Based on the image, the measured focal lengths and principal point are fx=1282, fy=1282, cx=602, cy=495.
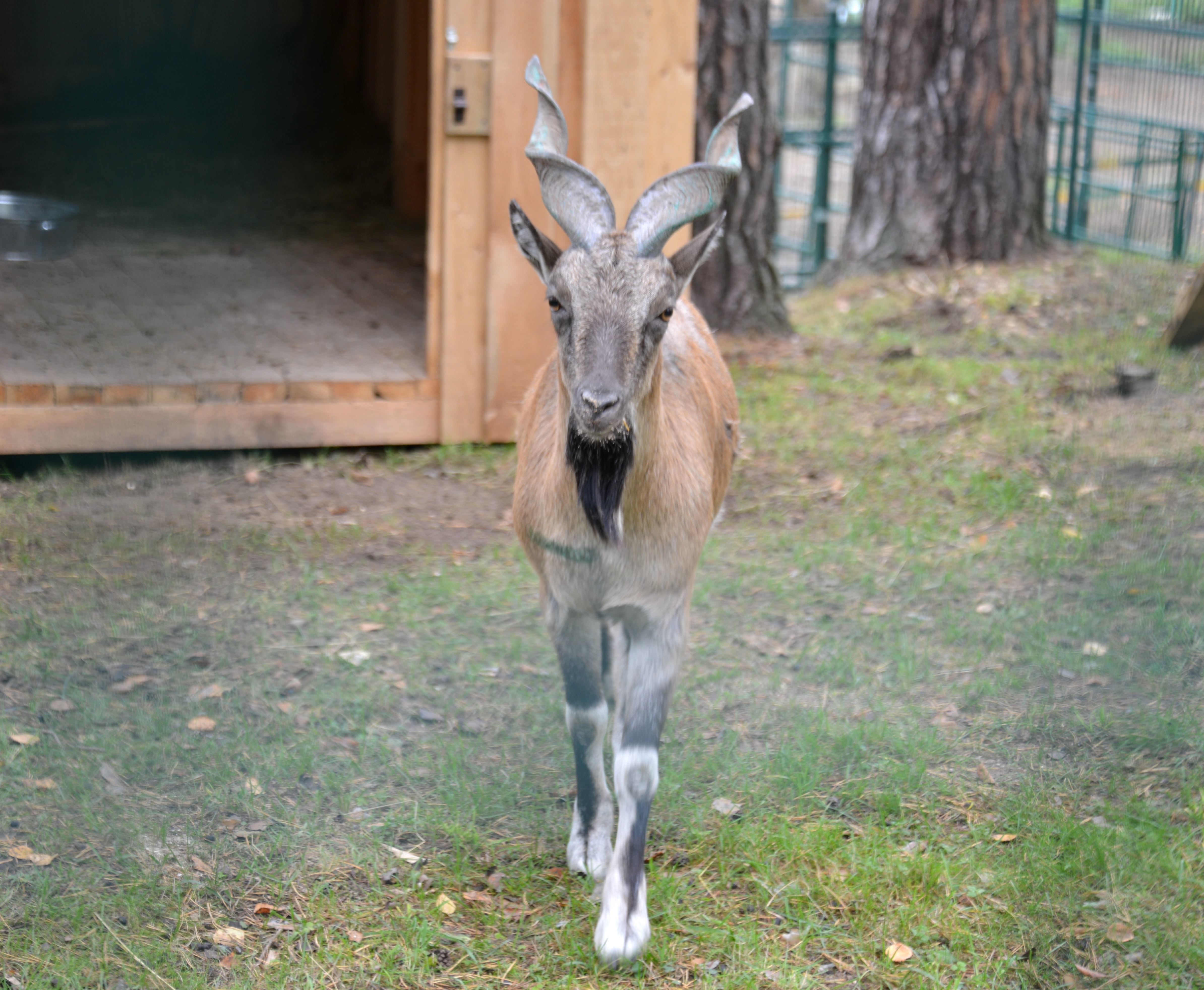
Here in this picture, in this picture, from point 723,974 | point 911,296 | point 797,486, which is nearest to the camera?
point 723,974

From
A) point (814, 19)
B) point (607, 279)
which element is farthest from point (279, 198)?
point (814, 19)

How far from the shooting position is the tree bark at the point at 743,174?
A: 7887mm

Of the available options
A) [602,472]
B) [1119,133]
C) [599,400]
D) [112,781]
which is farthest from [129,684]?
[1119,133]

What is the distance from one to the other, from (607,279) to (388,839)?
1772 mm

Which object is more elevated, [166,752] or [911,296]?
[911,296]

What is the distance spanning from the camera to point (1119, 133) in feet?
34.3

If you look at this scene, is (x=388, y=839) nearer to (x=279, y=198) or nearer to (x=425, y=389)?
(x=425, y=389)

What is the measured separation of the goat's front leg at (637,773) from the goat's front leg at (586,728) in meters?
0.09

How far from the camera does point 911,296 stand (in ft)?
30.5

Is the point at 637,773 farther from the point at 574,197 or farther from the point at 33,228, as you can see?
the point at 33,228

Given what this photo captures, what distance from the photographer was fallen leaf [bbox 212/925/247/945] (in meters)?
3.22

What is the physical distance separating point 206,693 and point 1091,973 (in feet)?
9.43

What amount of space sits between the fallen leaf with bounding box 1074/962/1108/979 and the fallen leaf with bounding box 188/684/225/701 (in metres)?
2.79

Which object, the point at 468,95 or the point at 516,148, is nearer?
the point at 468,95
